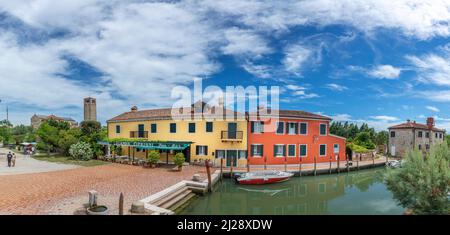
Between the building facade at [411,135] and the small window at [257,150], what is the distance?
56.4 ft

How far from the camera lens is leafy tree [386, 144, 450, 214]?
6.18 meters

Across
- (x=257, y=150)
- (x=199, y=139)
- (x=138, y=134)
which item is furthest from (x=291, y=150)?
(x=138, y=134)

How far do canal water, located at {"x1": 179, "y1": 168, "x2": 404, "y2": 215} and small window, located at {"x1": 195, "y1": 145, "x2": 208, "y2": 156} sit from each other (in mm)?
4025

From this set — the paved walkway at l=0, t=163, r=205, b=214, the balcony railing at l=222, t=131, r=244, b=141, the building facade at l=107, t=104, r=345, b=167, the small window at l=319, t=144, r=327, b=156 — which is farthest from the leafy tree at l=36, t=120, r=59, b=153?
the small window at l=319, t=144, r=327, b=156

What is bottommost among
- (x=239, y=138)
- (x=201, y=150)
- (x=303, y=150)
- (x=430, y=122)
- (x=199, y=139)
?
(x=303, y=150)

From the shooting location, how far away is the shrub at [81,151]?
22284 millimetres

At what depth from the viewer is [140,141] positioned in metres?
21.3

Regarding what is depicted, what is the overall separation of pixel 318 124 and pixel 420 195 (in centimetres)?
1635

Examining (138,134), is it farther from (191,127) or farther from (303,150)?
(303,150)

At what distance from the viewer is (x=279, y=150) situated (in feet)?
69.0

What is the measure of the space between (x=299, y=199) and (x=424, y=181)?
318 inches

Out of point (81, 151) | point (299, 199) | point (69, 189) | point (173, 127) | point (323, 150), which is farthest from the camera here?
point (323, 150)

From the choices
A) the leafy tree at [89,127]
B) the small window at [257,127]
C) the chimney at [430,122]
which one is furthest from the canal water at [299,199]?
the leafy tree at [89,127]

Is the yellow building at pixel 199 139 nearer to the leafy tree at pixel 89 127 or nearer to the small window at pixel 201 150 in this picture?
the small window at pixel 201 150
